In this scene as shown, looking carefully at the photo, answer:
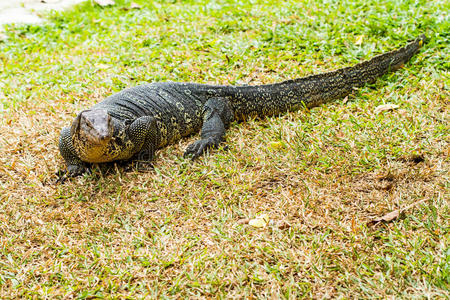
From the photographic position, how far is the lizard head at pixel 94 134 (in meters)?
4.02

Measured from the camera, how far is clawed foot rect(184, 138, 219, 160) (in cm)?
465

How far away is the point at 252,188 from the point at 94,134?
1.64 metres

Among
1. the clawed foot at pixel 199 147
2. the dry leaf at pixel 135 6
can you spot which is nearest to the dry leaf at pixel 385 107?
the clawed foot at pixel 199 147

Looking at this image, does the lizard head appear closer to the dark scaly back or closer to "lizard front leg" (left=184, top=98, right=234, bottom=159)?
"lizard front leg" (left=184, top=98, right=234, bottom=159)

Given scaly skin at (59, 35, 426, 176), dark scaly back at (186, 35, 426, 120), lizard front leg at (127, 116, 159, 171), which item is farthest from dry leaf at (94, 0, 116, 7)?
lizard front leg at (127, 116, 159, 171)

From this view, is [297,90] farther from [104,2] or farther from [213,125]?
[104,2]

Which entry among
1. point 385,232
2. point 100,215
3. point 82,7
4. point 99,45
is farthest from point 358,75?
point 82,7

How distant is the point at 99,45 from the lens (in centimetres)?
770

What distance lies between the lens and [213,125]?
499cm

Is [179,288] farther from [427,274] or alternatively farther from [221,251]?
[427,274]

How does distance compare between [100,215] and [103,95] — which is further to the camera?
[103,95]

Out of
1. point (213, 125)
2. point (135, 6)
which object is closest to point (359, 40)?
point (213, 125)

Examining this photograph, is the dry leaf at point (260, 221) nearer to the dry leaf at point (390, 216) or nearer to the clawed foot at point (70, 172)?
the dry leaf at point (390, 216)

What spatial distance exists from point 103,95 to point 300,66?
9.82 feet
